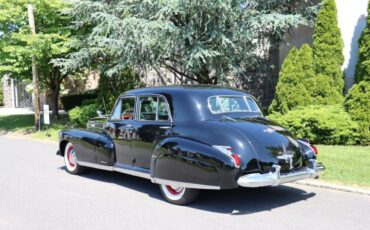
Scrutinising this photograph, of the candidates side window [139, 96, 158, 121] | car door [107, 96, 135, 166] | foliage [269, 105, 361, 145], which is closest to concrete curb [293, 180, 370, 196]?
side window [139, 96, 158, 121]

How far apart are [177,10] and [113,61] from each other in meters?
4.87

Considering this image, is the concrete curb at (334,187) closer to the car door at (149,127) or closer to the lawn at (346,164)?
the lawn at (346,164)

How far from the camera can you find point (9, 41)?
18094 mm

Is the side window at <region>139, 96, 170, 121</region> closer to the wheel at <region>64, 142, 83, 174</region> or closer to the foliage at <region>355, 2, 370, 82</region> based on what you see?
the wheel at <region>64, 142, 83, 174</region>

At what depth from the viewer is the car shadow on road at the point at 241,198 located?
6176mm


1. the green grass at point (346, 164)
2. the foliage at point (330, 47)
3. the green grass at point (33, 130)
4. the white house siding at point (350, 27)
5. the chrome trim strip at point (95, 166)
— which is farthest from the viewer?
the green grass at point (33, 130)

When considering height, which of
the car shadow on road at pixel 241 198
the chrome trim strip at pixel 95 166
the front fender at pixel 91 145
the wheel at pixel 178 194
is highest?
the front fender at pixel 91 145

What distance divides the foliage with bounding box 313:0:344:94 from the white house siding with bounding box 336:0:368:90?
1352 mm

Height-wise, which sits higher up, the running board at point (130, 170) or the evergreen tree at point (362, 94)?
the evergreen tree at point (362, 94)

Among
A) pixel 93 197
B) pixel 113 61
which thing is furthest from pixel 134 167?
pixel 113 61

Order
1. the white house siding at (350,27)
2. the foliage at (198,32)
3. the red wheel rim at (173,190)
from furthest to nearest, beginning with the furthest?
the white house siding at (350,27) < the foliage at (198,32) < the red wheel rim at (173,190)

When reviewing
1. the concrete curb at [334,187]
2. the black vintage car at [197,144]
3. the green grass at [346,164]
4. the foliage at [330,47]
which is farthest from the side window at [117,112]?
the foliage at [330,47]

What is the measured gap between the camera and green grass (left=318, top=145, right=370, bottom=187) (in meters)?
7.47

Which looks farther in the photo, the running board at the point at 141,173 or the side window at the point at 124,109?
the side window at the point at 124,109
